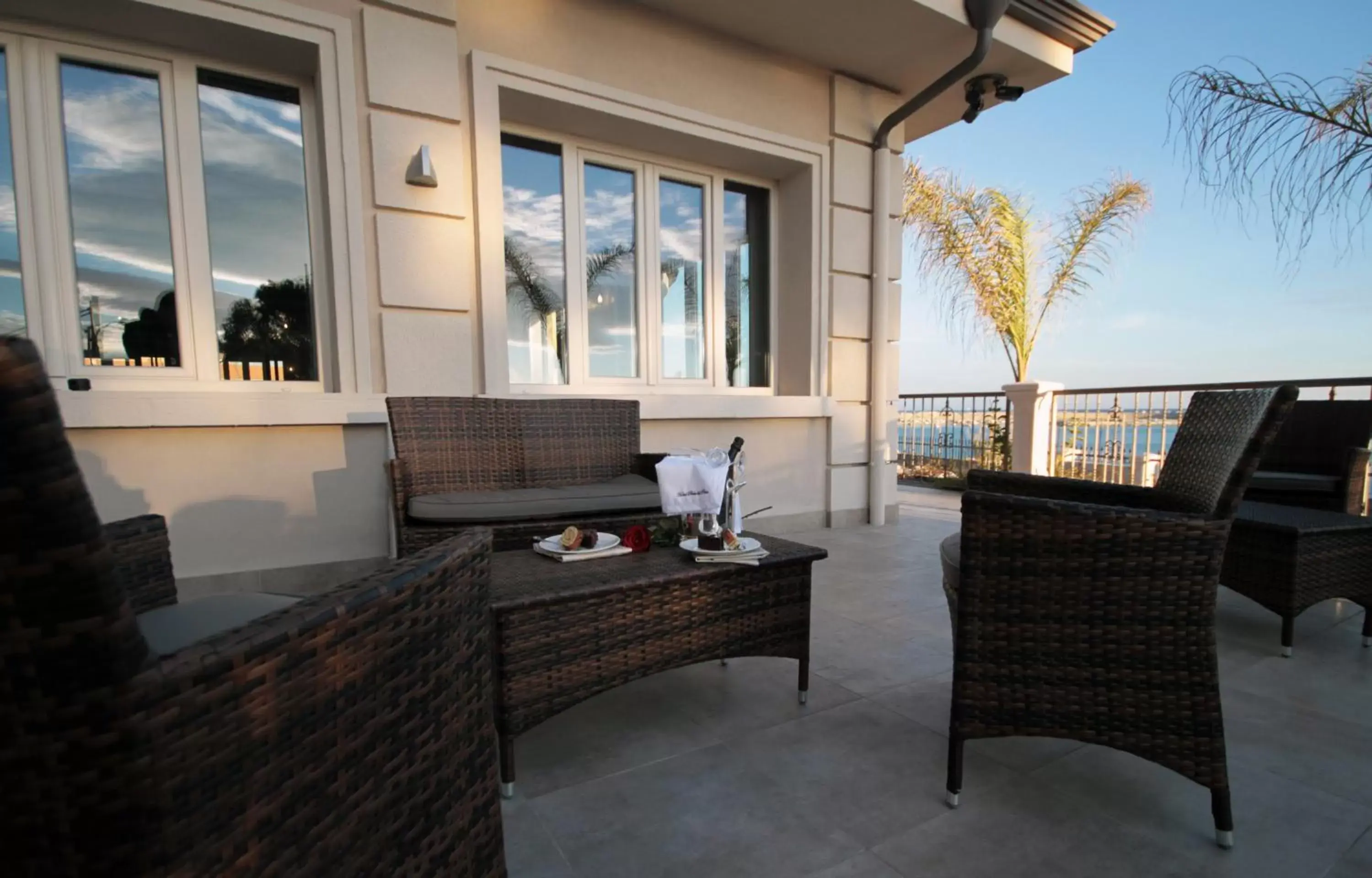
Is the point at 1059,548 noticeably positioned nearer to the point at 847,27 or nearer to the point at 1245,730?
the point at 1245,730

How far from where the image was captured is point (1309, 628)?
2.30 meters

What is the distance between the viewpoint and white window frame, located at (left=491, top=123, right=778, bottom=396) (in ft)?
11.8

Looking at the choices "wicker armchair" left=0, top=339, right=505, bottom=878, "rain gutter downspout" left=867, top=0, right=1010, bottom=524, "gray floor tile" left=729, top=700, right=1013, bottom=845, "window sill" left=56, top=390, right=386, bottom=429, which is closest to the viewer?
"wicker armchair" left=0, top=339, right=505, bottom=878

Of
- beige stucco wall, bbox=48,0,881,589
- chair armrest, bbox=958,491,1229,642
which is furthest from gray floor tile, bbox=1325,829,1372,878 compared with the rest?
beige stucco wall, bbox=48,0,881,589

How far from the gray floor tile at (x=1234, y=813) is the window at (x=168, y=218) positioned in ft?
10.8

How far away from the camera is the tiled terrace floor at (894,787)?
3.72 ft

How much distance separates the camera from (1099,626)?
1.22 m

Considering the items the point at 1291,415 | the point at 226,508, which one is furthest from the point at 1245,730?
the point at 226,508

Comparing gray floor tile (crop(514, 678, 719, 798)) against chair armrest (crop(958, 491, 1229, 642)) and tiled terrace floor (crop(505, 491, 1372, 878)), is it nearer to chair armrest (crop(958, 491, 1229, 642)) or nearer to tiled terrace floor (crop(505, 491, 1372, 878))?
tiled terrace floor (crop(505, 491, 1372, 878))

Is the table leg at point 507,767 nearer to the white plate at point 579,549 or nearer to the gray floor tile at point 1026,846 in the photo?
the white plate at point 579,549

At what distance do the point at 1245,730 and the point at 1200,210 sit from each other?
308cm

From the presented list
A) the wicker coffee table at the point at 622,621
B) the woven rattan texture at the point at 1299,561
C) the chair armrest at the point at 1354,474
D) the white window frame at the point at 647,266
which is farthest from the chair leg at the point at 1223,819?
the white window frame at the point at 647,266

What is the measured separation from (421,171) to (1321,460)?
15.2ft

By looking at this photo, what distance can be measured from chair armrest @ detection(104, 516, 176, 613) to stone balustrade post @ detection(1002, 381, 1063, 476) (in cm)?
581
